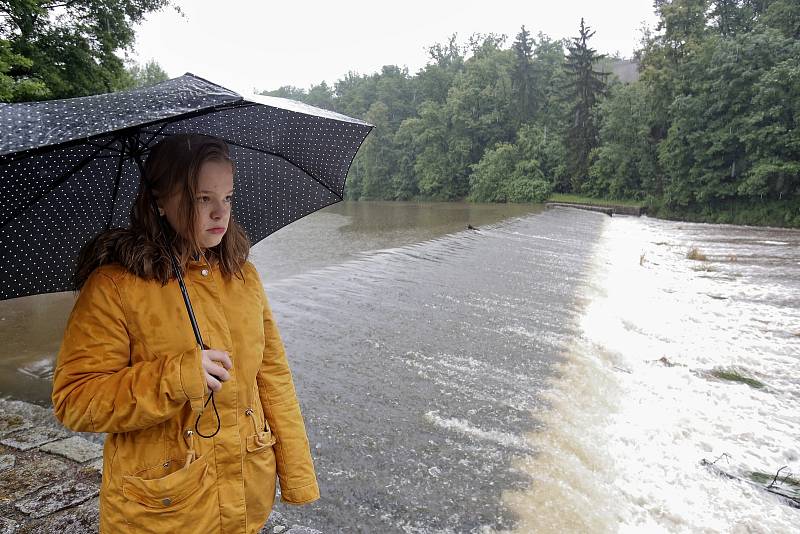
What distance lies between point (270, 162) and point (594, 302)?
780cm

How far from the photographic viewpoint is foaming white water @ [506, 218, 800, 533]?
11.5 feet

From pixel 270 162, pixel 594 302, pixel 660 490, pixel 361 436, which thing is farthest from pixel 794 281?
pixel 270 162

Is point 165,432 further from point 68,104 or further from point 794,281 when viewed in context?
point 794,281

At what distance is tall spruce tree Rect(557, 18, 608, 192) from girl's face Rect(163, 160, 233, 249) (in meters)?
43.2

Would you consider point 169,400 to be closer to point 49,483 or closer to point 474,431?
point 49,483

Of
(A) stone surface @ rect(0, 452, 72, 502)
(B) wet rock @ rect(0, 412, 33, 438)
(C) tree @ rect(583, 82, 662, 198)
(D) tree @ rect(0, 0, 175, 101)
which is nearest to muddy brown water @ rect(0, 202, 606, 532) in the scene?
(B) wet rock @ rect(0, 412, 33, 438)

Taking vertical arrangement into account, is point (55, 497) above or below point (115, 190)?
below

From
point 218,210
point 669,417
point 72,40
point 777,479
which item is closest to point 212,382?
point 218,210

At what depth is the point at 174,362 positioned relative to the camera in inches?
47.6

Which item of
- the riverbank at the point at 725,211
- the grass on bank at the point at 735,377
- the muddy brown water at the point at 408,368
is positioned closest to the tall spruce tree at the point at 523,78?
the riverbank at the point at 725,211

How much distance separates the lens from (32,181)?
5.36ft

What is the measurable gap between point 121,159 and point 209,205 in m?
0.59

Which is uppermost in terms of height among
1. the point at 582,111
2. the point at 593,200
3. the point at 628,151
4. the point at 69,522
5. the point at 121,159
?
the point at 582,111

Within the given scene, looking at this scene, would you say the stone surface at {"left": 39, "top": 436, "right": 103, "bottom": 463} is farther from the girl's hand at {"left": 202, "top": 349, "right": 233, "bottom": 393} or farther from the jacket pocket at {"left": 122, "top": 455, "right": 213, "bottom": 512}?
the girl's hand at {"left": 202, "top": 349, "right": 233, "bottom": 393}
